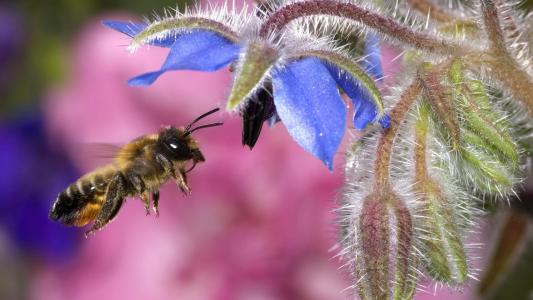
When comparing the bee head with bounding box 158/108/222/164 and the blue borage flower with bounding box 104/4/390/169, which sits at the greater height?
the blue borage flower with bounding box 104/4/390/169

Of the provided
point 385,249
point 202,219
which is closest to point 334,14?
point 385,249

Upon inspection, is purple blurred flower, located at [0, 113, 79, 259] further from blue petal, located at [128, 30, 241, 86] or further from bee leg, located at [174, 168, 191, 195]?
blue petal, located at [128, 30, 241, 86]

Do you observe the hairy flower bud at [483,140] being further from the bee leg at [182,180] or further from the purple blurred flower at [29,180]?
the purple blurred flower at [29,180]

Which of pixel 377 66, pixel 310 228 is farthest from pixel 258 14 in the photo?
pixel 310 228

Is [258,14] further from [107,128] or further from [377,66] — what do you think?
[107,128]

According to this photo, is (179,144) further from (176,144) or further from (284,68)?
(284,68)

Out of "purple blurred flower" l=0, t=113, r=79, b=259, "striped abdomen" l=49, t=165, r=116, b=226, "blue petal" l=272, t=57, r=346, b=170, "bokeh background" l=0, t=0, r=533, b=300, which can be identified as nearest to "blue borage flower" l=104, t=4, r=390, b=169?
"blue petal" l=272, t=57, r=346, b=170
